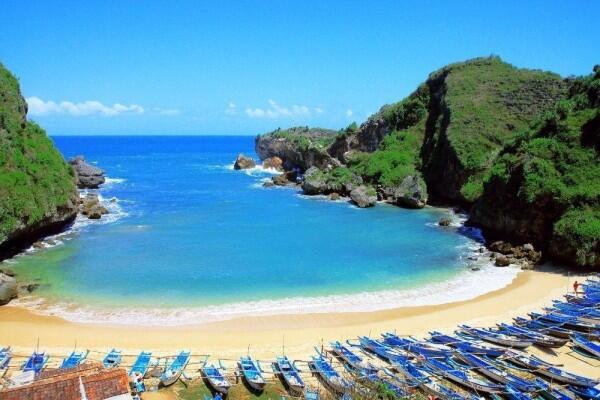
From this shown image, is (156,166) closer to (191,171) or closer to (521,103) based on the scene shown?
(191,171)

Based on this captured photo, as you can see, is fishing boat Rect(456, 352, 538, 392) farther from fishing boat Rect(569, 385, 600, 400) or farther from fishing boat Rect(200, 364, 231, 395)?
fishing boat Rect(200, 364, 231, 395)

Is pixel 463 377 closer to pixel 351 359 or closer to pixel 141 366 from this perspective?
pixel 351 359

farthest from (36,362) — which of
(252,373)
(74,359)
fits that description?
(252,373)

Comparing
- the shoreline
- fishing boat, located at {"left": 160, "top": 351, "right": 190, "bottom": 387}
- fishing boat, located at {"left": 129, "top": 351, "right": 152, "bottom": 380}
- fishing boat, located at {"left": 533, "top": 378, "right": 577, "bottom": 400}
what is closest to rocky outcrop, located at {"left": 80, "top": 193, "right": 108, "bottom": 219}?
the shoreline

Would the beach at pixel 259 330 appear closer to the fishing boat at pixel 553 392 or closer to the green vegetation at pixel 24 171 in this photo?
the fishing boat at pixel 553 392

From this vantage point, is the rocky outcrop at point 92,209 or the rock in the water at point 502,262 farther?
the rocky outcrop at point 92,209

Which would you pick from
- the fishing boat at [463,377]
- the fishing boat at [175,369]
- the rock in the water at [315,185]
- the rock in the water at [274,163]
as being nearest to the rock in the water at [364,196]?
the rock in the water at [315,185]
